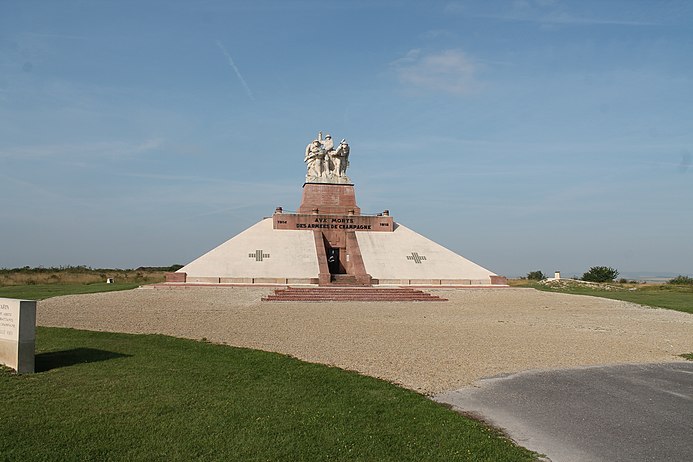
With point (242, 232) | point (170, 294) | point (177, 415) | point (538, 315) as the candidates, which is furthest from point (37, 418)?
point (242, 232)

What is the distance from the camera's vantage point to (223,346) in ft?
40.8

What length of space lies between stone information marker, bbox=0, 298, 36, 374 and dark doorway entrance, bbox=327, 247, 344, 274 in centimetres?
2776

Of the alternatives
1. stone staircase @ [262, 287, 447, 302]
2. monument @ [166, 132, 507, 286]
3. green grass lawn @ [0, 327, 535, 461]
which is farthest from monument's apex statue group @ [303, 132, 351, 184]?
green grass lawn @ [0, 327, 535, 461]

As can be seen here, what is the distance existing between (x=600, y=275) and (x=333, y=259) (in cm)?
2713

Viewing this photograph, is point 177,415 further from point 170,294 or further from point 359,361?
point 170,294

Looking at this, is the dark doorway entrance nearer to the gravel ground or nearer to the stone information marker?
the gravel ground

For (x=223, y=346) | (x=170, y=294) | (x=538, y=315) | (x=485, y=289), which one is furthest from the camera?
(x=485, y=289)

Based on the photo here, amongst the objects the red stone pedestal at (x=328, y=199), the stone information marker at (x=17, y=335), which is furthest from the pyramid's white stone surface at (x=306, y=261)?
the stone information marker at (x=17, y=335)

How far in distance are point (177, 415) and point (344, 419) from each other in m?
1.99

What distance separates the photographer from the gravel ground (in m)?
11.5

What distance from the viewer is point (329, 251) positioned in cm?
3719

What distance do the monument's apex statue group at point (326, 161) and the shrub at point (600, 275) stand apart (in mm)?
25545

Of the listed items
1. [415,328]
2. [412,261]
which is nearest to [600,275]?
[412,261]

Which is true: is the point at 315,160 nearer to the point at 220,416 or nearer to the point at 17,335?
the point at 17,335
